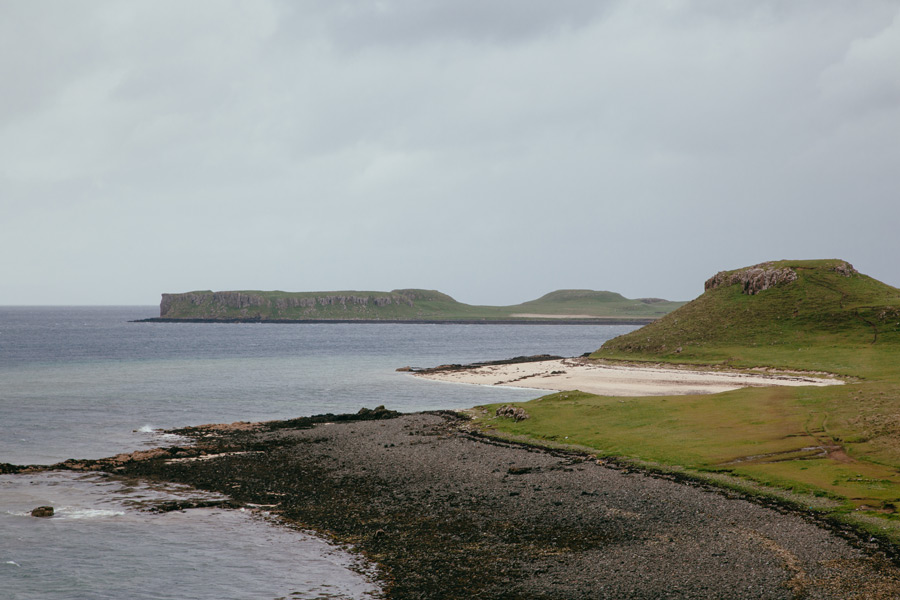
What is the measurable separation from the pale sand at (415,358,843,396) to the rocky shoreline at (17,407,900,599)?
3654 centimetres

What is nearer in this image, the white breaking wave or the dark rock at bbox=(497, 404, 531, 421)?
the white breaking wave

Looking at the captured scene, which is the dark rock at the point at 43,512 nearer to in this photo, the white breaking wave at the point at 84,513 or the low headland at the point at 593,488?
the white breaking wave at the point at 84,513

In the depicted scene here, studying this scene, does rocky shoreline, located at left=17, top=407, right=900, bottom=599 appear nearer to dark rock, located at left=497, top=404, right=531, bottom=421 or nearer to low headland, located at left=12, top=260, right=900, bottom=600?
low headland, located at left=12, top=260, right=900, bottom=600

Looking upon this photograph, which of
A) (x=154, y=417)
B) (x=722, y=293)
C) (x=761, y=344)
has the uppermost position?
(x=722, y=293)

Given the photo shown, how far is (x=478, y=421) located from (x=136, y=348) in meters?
133

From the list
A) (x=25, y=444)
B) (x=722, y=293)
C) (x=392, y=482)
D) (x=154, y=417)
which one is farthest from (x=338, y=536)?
(x=722, y=293)

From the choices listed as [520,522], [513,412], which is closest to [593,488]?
[520,522]

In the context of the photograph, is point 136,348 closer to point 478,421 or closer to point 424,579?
point 478,421

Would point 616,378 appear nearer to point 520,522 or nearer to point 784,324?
point 784,324

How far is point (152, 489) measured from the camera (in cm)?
3541

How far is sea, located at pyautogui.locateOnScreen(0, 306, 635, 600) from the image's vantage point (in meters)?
22.8

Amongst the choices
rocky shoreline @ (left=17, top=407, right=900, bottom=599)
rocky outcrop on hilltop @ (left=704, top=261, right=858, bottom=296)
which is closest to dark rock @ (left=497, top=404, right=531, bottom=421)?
rocky shoreline @ (left=17, top=407, right=900, bottom=599)

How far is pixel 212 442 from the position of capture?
4884 cm

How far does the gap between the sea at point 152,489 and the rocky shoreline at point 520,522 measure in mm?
2283
